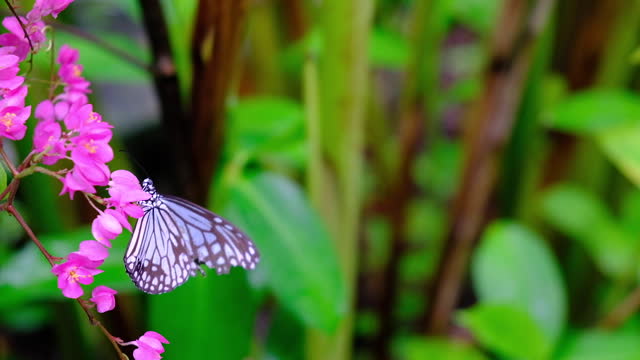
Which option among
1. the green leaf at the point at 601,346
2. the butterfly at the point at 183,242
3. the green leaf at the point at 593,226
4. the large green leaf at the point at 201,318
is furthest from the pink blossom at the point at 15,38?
the green leaf at the point at 593,226

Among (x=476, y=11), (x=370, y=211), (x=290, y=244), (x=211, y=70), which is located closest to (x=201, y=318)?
(x=290, y=244)

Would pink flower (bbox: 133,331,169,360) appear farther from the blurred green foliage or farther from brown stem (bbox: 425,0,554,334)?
brown stem (bbox: 425,0,554,334)

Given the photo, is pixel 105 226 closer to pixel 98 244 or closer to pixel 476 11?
pixel 98 244

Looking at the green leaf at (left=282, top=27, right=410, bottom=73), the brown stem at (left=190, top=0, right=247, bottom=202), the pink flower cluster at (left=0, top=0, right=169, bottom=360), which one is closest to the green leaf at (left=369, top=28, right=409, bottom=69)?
the green leaf at (left=282, top=27, right=410, bottom=73)

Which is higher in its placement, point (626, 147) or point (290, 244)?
point (626, 147)

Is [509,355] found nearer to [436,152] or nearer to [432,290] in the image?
[432,290]

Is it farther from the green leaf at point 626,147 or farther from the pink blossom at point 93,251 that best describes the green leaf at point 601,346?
the pink blossom at point 93,251
